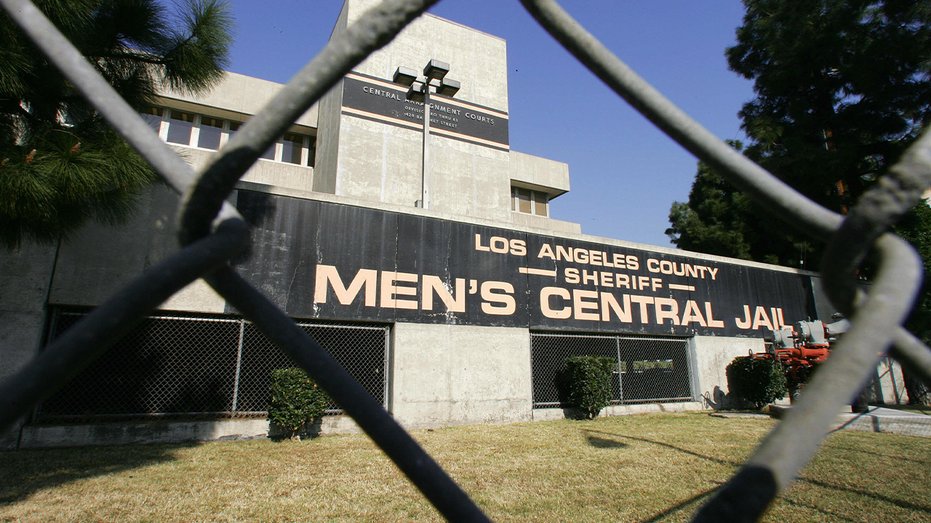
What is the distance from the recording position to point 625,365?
12.9 m

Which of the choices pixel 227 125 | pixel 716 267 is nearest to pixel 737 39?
pixel 716 267

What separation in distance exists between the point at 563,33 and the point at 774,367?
49.2 feet

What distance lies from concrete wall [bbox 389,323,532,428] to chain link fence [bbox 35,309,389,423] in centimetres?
59

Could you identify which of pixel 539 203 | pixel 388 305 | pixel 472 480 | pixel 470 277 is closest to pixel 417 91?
pixel 470 277

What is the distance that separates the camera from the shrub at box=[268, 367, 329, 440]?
27.5 feet

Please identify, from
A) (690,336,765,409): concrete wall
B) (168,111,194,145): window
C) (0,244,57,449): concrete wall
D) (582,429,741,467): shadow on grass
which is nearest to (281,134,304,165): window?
(168,111,194,145): window

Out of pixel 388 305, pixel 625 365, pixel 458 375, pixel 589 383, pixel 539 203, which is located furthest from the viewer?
pixel 539 203

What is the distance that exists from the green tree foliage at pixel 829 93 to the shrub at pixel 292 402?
602 inches

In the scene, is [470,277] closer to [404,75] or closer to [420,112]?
[404,75]

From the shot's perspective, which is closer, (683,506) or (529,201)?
(683,506)

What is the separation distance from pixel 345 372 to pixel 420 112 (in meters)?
18.3

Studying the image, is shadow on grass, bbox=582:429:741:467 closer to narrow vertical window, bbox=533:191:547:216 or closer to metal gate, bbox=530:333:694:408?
metal gate, bbox=530:333:694:408

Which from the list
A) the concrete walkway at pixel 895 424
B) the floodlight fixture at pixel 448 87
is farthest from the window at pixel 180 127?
the concrete walkway at pixel 895 424

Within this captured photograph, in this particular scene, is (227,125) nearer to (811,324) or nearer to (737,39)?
(811,324)
